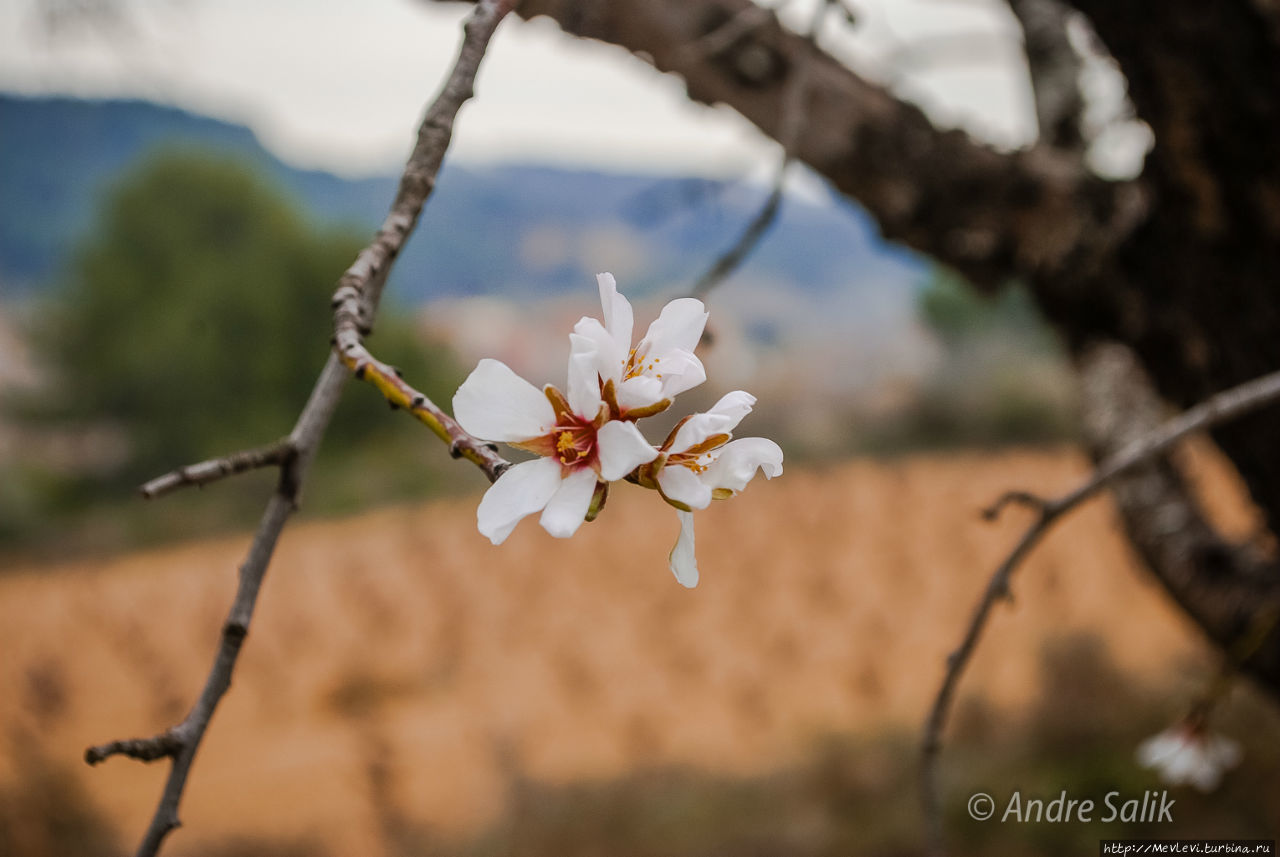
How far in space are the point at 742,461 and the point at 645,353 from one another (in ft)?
0.21

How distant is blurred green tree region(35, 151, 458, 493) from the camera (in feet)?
20.9

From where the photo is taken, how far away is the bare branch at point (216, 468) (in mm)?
272

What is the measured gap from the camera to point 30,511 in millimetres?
5398

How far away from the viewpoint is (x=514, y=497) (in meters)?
0.23

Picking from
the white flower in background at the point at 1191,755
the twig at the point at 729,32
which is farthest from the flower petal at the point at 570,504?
Answer: the white flower in background at the point at 1191,755

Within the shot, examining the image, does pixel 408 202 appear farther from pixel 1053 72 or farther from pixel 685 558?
pixel 1053 72

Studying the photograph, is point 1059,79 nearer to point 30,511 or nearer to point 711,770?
point 711,770

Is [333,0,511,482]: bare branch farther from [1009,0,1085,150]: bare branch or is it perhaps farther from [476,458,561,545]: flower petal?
[1009,0,1085,150]: bare branch

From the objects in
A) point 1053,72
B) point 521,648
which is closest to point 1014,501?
point 1053,72

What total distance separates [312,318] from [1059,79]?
6.82m

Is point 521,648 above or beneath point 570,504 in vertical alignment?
beneath

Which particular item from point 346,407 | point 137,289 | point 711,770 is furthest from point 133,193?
point 711,770

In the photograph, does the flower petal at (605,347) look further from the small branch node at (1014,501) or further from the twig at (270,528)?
the small branch node at (1014,501)

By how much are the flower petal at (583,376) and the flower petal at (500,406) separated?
0.05ft
